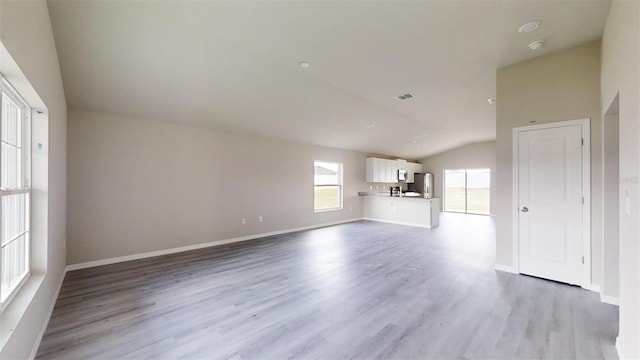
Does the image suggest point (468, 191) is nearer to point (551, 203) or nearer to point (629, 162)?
point (551, 203)

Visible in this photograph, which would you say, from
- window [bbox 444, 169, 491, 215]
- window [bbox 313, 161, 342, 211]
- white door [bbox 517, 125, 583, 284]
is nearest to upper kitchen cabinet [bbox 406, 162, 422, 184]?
window [bbox 444, 169, 491, 215]

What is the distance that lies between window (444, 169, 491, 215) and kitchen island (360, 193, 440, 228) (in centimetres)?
374

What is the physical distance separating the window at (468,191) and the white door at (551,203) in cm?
738

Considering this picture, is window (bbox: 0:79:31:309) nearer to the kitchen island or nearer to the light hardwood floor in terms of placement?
the light hardwood floor

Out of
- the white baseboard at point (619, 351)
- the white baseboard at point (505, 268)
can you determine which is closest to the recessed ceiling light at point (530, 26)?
the white baseboard at point (619, 351)

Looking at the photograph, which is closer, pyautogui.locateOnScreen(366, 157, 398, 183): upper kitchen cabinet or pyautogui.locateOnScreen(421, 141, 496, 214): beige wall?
pyautogui.locateOnScreen(366, 157, 398, 183): upper kitchen cabinet

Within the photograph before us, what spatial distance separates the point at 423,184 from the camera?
11.1 m

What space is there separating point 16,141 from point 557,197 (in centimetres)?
554

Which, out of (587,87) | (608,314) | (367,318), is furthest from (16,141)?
(587,87)

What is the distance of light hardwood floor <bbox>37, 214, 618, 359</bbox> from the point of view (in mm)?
2084

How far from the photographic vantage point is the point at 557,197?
3385 millimetres

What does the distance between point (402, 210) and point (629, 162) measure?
20.9 ft

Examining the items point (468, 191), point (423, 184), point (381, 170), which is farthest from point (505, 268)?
point (468, 191)

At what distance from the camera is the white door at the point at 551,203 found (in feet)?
10.7
